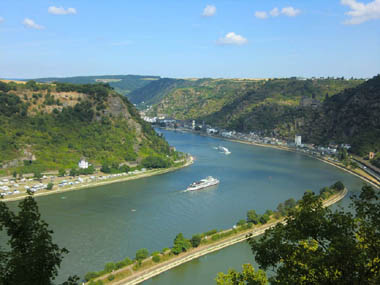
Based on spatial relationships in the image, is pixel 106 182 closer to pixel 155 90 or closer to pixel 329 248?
pixel 329 248

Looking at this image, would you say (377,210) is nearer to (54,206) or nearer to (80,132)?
(54,206)

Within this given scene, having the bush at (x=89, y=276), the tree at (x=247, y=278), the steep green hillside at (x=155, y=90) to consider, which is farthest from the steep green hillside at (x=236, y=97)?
the tree at (x=247, y=278)

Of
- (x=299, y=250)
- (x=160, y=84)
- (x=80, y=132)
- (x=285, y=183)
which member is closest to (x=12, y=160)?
(x=80, y=132)

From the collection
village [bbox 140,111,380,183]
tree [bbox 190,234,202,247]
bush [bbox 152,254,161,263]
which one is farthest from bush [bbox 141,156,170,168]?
bush [bbox 152,254,161,263]

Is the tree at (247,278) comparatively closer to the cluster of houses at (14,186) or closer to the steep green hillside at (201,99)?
the cluster of houses at (14,186)

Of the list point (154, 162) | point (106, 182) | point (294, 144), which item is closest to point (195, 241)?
point (106, 182)

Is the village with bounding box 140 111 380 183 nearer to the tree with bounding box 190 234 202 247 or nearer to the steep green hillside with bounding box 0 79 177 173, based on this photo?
the steep green hillside with bounding box 0 79 177 173
